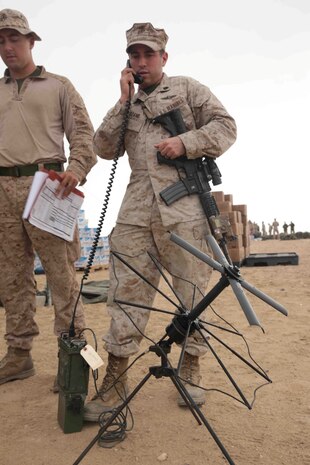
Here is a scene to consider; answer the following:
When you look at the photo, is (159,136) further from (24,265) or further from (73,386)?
(73,386)

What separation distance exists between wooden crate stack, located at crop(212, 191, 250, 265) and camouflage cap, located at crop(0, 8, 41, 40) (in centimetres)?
777

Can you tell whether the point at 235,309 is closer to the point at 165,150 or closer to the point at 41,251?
the point at 41,251

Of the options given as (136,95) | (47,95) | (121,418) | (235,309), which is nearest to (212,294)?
(121,418)

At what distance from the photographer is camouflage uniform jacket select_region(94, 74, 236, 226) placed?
8.73ft

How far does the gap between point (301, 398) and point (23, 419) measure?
5.46 feet

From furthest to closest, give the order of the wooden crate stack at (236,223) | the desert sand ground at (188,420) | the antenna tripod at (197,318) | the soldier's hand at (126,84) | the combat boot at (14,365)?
1. the wooden crate stack at (236,223)
2. the combat boot at (14,365)
3. the soldier's hand at (126,84)
4. the desert sand ground at (188,420)
5. the antenna tripod at (197,318)

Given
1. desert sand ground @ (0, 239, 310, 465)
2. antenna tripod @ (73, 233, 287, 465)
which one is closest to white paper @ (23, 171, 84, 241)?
desert sand ground @ (0, 239, 310, 465)

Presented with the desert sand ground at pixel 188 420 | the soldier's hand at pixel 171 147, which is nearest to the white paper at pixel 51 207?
the soldier's hand at pixel 171 147

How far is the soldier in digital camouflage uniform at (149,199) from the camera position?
2658mm

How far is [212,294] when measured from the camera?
1.67 metres

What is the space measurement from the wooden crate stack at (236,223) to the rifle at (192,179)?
7.71 m

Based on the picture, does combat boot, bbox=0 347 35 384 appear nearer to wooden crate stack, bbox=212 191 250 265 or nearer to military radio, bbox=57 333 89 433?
military radio, bbox=57 333 89 433

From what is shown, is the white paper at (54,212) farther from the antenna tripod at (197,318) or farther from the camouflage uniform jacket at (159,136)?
the antenna tripod at (197,318)

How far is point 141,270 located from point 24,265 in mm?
978
